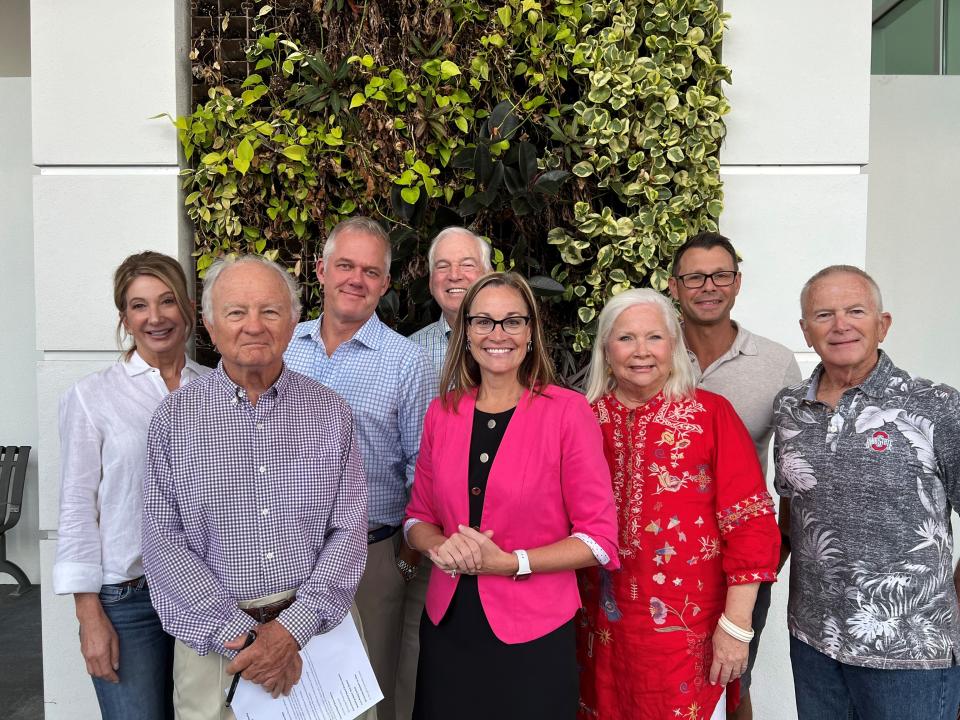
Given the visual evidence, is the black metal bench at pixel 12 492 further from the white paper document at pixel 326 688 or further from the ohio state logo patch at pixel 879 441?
the ohio state logo patch at pixel 879 441

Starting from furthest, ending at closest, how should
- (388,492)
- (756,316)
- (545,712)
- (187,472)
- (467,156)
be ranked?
1. (756,316)
2. (467,156)
3. (388,492)
4. (545,712)
5. (187,472)

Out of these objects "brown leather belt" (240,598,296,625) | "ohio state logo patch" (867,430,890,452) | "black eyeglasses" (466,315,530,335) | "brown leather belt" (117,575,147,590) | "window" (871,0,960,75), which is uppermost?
"window" (871,0,960,75)

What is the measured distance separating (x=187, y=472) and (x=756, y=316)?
2.37m

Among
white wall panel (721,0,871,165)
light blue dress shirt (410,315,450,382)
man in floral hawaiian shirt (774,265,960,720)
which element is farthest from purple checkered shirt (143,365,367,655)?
white wall panel (721,0,871,165)

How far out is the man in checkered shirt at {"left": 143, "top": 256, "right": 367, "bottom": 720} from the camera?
5.11 feet

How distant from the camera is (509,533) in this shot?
5.63 ft

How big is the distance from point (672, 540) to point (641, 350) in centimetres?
50

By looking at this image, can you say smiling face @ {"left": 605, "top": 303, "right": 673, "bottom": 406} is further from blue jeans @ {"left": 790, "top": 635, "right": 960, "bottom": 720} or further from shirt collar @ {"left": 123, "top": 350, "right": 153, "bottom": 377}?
shirt collar @ {"left": 123, "top": 350, "right": 153, "bottom": 377}

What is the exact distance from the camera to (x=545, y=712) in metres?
1.69

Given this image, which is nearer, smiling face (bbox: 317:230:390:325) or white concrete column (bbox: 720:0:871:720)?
smiling face (bbox: 317:230:390:325)

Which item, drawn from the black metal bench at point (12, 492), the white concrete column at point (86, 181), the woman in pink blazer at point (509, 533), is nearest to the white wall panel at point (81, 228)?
the white concrete column at point (86, 181)

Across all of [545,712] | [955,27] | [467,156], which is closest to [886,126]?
[955,27]

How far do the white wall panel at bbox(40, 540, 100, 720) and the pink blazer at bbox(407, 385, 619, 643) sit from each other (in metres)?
1.99

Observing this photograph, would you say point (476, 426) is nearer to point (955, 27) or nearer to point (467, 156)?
point (467, 156)
